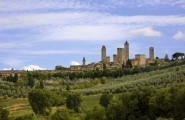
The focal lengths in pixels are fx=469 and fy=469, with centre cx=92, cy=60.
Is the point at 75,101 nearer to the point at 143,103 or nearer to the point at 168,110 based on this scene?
the point at 143,103

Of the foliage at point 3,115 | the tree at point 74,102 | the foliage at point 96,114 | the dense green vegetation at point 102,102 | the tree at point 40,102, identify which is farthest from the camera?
the tree at point 74,102

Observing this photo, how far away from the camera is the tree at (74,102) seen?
91.8 m

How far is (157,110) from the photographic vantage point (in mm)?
68875

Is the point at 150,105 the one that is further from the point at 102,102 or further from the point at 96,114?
the point at 102,102

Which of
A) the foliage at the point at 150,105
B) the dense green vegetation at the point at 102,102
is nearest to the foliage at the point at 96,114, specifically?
the dense green vegetation at the point at 102,102

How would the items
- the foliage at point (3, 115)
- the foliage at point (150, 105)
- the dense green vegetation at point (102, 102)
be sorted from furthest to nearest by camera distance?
1. the foliage at point (3, 115)
2. the dense green vegetation at point (102, 102)
3. the foliage at point (150, 105)

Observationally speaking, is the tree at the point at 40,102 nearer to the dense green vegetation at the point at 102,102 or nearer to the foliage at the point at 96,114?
the dense green vegetation at the point at 102,102

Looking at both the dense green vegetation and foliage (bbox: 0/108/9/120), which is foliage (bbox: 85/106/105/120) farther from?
foliage (bbox: 0/108/9/120)

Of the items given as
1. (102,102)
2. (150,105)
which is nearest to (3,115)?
(102,102)

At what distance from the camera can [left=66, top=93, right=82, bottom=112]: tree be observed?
301 feet

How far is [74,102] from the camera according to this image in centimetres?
9212

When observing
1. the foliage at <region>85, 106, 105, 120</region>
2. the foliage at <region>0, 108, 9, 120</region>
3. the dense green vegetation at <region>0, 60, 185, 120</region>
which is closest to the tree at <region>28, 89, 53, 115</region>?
the dense green vegetation at <region>0, 60, 185, 120</region>

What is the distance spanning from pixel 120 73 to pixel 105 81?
15323 mm

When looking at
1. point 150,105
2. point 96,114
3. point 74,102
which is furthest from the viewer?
point 74,102
